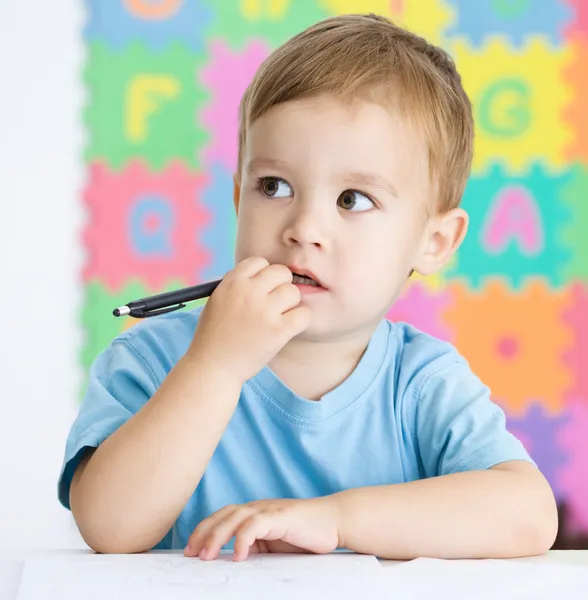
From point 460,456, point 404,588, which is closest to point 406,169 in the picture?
point 460,456

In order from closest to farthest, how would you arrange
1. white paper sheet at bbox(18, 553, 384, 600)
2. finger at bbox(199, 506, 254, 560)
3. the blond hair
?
white paper sheet at bbox(18, 553, 384, 600), finger at bbox(199, 506, 254, 560), the blond hair

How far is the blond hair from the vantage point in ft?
3.07

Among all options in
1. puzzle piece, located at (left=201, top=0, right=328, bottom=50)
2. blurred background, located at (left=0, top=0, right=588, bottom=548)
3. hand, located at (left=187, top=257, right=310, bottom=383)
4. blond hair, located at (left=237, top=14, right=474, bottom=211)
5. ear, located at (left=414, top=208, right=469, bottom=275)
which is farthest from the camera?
puzzle piece, located at (left=201, top=0, right=328, bottom=50)

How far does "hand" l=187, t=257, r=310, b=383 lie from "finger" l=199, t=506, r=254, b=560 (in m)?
0.13

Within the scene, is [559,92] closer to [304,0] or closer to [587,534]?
[304,0]

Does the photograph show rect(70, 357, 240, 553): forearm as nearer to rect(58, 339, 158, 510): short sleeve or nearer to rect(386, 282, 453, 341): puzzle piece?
rect(58, 339, 158, 510): short sleeve

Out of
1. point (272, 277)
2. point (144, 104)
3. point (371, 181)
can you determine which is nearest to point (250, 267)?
point (272, 277)

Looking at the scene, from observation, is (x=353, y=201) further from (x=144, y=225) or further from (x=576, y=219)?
(x=576, y=219)

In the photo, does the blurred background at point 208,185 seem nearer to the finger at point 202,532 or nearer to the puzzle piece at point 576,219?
the puzzle piece at point 576,219

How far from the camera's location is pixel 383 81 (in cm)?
95

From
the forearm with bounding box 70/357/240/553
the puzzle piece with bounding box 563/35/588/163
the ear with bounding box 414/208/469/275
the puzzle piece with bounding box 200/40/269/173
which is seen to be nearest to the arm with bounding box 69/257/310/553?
the forearm with bounding box 70/357/240/553

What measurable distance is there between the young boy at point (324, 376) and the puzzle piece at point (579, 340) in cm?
159

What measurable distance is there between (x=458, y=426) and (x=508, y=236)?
5.63 feet

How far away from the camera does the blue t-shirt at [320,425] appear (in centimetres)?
98
